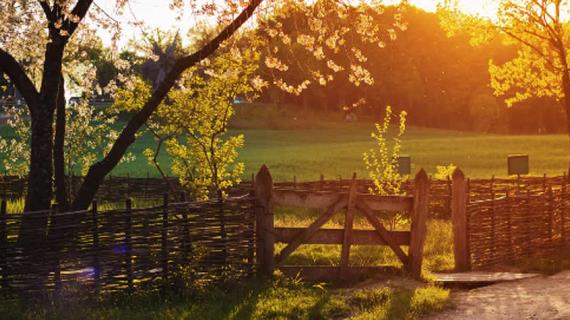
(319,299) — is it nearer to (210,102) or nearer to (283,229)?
(283,229)

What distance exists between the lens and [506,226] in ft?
49.2

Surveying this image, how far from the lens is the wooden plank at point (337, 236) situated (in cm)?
1136

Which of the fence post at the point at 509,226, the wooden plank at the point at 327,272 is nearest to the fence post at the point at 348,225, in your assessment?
the wooden plank at the point at 327,272

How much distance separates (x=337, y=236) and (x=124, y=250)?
346 cm

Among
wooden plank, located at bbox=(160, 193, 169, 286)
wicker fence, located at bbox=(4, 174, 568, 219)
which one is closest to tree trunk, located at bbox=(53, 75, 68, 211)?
wooden plank, located at bbox=(160, 193, 169, 286)

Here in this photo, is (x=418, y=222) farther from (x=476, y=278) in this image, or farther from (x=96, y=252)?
(x=96, y=252)

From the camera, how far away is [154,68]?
7544cm

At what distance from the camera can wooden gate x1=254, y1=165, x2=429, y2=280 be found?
11.2m

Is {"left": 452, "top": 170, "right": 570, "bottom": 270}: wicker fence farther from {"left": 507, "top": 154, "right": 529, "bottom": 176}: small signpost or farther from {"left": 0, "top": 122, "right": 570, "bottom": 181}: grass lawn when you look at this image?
{"left": 0, "top": 122, "right": 570, "bottom": 181}: grass lawn

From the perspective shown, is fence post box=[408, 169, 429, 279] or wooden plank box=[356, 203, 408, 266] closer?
wooden plank box=[356, 203, 408, 266]

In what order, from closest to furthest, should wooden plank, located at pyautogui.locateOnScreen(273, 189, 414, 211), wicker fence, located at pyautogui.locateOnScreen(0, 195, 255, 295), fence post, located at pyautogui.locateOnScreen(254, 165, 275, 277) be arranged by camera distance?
wicker fence, located at pyautogui.locateOnScreen(0, 195, 255, 295) → fence post, located at pyautogui.locateOnScreen(254, 165, 275, 277) → wooden plank, located at pyautogui.locateOnScreen(273, 189, 414, 211)

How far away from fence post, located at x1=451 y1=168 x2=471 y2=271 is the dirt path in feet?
5.55

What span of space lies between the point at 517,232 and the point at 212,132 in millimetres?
9214

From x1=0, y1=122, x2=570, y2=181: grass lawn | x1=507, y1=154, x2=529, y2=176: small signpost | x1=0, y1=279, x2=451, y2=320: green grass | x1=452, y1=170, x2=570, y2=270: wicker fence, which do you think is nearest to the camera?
x1=0, y1=279, x2=451, y2=320: green grass
